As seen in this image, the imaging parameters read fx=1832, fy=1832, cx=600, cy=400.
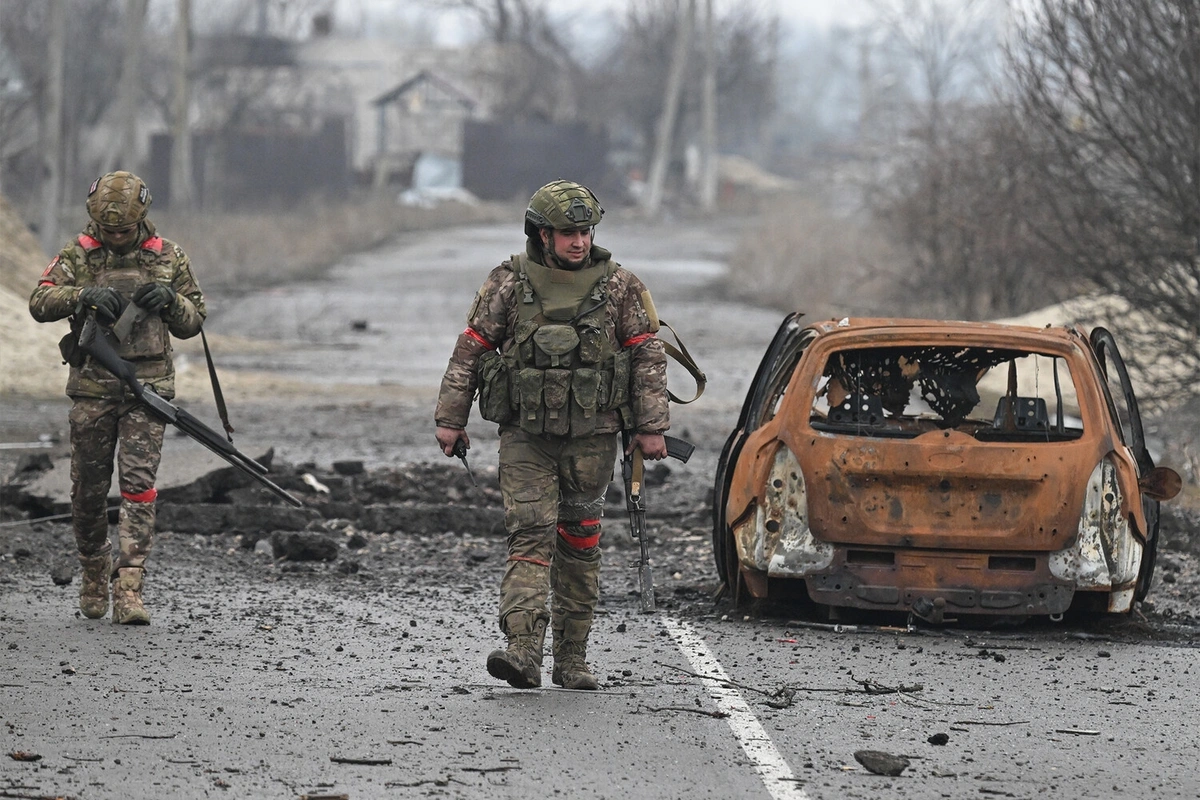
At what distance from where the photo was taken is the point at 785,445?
804 cm

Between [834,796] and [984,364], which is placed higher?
[984,364]

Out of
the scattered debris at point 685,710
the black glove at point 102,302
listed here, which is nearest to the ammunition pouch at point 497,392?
the scattered debris at point 685,710

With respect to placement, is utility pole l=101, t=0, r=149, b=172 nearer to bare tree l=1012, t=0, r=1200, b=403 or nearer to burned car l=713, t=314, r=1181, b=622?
bare tree l=1012, t=0, r=1200, b=403

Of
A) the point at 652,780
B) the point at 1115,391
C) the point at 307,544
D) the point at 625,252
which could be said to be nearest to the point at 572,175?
the point at 625,252

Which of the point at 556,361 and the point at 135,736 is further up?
the point at 556,361

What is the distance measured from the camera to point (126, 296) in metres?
7.96

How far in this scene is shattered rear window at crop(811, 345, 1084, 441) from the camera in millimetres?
8422

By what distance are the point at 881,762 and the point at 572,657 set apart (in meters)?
1.49

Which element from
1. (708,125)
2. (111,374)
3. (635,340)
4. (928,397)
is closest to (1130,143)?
(928,397)

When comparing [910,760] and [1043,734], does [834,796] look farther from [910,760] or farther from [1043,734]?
[1043,734]

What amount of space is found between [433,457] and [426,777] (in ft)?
32.4

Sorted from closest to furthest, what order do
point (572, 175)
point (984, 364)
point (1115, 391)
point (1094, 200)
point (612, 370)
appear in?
1. point (612, 370)
2. point (984, 364)
3. point (1094, 200)
4. point (1115, 391)
5. point (572, 175)

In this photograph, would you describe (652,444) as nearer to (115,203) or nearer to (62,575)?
(115,203)

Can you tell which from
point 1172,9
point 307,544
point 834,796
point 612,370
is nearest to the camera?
point 834,796
